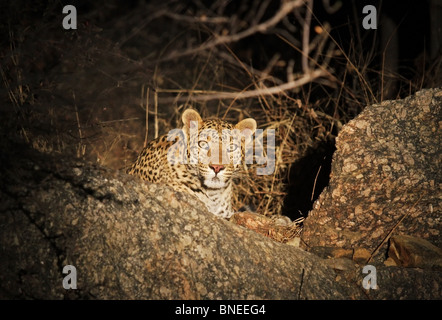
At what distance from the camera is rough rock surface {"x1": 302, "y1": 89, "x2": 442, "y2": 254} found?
4.77 metres

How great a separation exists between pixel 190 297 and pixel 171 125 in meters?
4.95

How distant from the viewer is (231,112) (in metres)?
8.83

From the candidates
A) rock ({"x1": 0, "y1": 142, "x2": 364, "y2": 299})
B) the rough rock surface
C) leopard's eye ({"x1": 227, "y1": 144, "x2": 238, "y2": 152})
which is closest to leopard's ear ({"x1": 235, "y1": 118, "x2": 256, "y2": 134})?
leopard's eye ({"x1": 227, "y1": 144, "x2": 238, "y2": 152})

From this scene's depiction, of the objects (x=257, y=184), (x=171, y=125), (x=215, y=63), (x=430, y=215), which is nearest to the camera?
(x=430, y=215)

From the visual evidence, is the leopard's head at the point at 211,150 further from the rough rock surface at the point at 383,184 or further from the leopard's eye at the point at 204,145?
the rough rock surface at the point at 383,184

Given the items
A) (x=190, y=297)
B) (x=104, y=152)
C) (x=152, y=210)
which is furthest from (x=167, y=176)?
(x=190, y=297)

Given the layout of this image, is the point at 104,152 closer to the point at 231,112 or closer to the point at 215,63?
the point at 231,112

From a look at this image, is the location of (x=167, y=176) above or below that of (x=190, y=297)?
above

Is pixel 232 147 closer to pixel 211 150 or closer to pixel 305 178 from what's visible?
pixel 211 150

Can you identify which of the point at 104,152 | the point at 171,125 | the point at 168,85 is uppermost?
the point at 168,85

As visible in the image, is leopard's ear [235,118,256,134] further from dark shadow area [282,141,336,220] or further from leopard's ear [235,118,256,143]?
dark shadow area [282,141,336,220]

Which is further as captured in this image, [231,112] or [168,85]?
[168,85]

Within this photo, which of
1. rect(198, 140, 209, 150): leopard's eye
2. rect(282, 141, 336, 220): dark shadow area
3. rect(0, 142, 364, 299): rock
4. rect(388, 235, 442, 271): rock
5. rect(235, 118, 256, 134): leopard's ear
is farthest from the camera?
rect(282, 141, 336, 220): dark shadow area

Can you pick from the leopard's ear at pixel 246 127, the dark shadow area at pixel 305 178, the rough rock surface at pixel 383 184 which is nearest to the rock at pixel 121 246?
the rough rock surface at pixel 383 184
